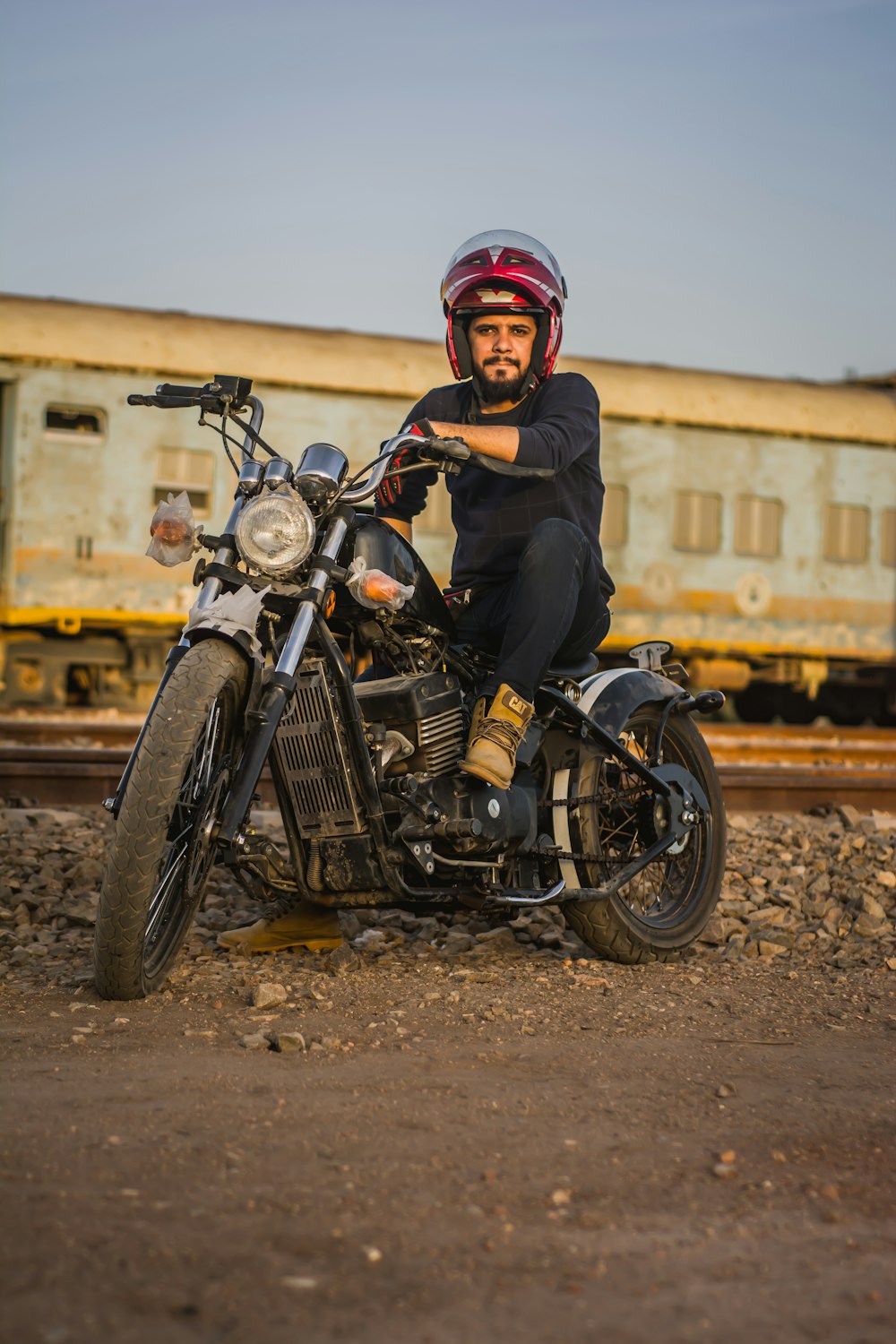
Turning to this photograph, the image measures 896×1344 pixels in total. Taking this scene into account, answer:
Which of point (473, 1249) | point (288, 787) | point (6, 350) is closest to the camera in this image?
point (473, 1249)

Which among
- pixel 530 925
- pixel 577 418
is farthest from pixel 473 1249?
pixel 530 925

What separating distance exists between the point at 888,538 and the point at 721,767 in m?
7.86

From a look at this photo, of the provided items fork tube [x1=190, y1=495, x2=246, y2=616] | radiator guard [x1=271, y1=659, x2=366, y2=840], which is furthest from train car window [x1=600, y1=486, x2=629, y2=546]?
fork tube [x1=190, y1=495, x2=246, y2=616]

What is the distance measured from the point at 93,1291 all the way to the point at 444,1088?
3.97 ft

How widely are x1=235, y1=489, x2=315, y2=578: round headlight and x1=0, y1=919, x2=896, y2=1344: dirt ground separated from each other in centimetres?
108

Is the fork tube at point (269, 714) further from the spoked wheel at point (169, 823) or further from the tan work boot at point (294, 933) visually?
the tan work boot at point (294, 933)

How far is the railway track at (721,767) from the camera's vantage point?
26.3 ft

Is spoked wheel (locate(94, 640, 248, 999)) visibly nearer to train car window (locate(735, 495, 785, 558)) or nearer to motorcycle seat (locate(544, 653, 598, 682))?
motorcycle seat (locate(544, 653, 598, 682))

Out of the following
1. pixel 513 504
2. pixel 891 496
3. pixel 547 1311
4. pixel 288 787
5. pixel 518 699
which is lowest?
pixel 547 1311

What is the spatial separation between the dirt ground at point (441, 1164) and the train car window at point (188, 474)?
10.4 m

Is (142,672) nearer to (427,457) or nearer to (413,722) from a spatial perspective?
(413,722)

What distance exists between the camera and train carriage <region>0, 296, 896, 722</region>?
1386 cm

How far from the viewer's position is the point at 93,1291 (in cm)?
198

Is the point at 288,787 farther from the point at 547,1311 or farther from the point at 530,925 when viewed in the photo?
the point at 547,1311
